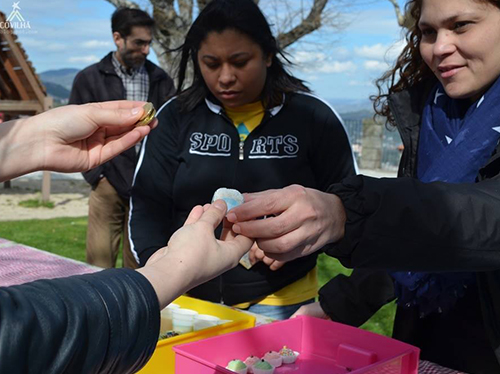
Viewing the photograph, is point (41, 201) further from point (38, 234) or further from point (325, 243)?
point (325, 243)

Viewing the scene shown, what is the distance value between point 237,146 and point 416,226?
4.26 ft

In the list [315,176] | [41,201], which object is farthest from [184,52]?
[41,201]

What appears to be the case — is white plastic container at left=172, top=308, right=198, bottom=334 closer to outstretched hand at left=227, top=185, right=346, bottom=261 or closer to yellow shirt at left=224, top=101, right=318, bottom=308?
outstretched hand at left=227, top=185, right=346, bottom=261

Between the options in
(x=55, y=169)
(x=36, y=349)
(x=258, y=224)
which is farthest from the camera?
(x=55, y=169)

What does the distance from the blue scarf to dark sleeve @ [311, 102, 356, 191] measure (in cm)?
74

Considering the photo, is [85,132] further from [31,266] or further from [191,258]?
[31,266]

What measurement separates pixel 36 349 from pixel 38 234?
7.08 m

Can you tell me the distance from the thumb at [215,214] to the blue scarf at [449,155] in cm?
64

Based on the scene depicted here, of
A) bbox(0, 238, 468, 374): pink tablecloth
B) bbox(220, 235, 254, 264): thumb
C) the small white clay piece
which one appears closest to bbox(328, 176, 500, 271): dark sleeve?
bbox(220, 235, 254, 264): thumb

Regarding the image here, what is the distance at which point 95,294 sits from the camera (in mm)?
962

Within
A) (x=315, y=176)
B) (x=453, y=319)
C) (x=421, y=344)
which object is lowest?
(x=421, y=344)

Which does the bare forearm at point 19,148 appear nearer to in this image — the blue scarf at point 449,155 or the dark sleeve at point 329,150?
the blue scarf at point 449,155

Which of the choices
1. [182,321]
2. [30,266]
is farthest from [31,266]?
[182,321]

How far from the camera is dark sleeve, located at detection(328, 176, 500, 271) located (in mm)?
1323
